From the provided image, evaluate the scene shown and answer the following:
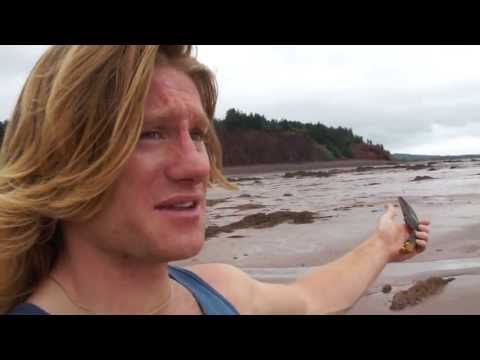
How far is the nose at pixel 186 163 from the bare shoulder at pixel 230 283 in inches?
22.4

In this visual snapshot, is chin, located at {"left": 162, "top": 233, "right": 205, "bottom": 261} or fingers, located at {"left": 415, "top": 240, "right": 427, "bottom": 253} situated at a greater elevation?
chin, located at {"left": 162, "top": 233, "right": 205, "bottom": 261}

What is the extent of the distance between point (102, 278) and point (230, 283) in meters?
0.59

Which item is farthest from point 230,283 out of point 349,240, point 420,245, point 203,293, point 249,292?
point 349,240

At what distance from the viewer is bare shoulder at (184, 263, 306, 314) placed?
1728 millimetres

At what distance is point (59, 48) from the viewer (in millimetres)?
1233

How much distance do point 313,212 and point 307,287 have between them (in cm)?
907

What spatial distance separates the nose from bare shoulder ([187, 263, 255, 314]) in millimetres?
568

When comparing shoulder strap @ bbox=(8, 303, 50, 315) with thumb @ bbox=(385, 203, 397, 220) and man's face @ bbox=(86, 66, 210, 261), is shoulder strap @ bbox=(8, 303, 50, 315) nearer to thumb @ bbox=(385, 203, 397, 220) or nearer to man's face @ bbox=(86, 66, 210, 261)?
man's face @ bbox=(86, 66, 210, 261)

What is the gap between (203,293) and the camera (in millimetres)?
1588

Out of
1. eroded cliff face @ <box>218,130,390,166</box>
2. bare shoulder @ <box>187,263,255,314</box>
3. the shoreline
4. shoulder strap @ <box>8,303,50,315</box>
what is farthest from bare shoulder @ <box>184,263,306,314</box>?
eroded cliff face @ <box>218,130,390,166</box>

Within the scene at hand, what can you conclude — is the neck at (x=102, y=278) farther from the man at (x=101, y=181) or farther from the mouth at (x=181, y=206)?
the mouth at (x=181, y=206)
